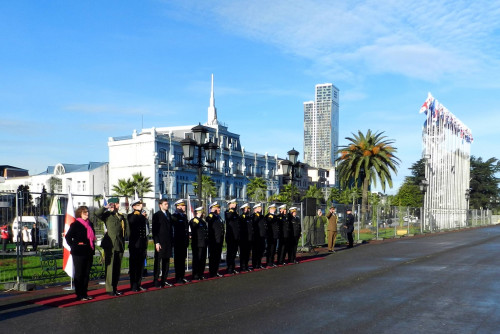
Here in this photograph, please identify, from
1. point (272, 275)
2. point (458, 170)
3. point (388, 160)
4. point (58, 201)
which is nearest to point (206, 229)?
point (272, 275)

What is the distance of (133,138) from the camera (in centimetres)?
8681

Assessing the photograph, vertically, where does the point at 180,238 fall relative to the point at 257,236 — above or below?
above

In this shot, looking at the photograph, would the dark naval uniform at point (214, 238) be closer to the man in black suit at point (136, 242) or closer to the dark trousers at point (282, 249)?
the man in black suit at point (136, 242)

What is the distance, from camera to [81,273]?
10.7m

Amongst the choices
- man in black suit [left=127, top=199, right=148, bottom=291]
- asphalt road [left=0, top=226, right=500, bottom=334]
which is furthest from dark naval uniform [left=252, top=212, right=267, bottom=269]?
man in black suit [left=127, top=199, right=148, bottom=291]

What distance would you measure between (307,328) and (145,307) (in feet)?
10.7

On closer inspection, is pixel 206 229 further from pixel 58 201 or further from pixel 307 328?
pixel 307 328

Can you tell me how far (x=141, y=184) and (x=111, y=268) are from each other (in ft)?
232

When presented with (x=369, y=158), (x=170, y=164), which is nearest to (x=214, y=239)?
(x=369, y=158)

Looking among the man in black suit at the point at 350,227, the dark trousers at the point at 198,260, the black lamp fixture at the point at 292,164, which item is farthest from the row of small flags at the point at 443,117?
the dark trousers at the point at 198,260

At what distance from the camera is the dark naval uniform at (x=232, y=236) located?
596 inches

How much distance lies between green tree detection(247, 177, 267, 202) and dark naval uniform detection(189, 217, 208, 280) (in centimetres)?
7925

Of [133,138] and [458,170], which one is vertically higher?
[133,138]

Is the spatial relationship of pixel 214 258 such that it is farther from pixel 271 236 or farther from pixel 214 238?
pixel 271 236
